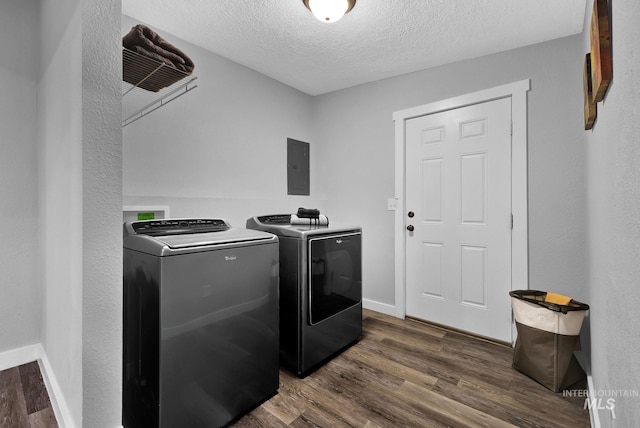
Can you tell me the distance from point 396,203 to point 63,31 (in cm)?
253

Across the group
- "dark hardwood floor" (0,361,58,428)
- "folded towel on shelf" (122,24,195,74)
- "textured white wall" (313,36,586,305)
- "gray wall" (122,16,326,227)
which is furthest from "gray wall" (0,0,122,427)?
"textured white wall" (313,36,586,305)

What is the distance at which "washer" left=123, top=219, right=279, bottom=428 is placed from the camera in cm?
129

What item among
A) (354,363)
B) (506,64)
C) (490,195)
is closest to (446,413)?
(354,363)

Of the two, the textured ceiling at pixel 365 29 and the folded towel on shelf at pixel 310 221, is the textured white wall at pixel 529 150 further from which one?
the folded towel on shelf at pixel 310 221

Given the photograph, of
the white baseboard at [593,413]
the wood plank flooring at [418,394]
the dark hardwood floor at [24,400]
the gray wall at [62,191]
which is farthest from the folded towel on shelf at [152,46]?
the white baseboard at [593,413]

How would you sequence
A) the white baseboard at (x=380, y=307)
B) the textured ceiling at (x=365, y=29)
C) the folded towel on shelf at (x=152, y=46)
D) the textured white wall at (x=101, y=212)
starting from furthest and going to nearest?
the white baseboard at (x=380, y=307) < the textured ceiling at (x=365, y=29) < the folded towel on shelf at (x=152, y=46) < the textured white wall at (x=101, y=212)

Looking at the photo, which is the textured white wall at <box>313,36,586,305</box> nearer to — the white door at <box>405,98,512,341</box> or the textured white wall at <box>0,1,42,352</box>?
the white door at <box>405,98,512,341</box>

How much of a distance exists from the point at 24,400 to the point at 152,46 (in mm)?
1786

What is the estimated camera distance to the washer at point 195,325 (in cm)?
129

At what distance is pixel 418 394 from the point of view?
1.76 meters

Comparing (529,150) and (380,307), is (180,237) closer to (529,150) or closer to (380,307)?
(380,307)

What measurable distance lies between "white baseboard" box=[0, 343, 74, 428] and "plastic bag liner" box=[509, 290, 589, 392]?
2.39m

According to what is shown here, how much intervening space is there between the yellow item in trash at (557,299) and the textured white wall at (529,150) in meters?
0.24

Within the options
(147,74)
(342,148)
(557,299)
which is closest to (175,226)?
(147,74)
